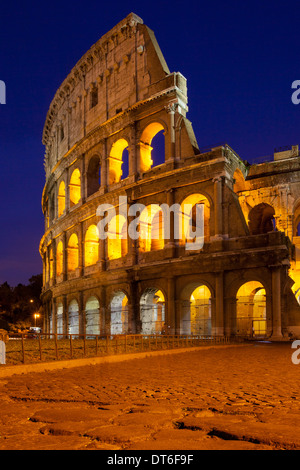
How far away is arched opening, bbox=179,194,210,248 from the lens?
21.0 metres

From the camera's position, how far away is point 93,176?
26.8 meters

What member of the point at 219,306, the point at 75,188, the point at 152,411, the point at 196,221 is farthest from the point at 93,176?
the point at 152,411

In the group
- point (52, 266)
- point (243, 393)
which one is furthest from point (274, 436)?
point (52, 266)

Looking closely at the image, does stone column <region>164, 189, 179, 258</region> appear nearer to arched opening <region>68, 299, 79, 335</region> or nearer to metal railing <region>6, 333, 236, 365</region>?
metal railing <region>6, 333, 236, 365</region>

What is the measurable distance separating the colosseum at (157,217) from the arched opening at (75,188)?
0.22 feet

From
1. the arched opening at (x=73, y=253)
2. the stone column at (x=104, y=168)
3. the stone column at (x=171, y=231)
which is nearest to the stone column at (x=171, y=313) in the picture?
the stone column at (x=171, y=231)

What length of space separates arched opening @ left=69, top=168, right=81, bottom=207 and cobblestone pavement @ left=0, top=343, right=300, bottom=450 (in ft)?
70.7

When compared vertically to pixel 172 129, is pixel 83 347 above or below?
below

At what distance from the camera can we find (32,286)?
2009 inches

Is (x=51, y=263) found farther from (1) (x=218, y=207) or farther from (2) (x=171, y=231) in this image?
(1) (x=218, y=207)

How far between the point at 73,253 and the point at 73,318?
13.2 ft

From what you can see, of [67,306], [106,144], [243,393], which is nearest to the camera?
[243,393]

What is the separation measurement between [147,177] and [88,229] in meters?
5.42
